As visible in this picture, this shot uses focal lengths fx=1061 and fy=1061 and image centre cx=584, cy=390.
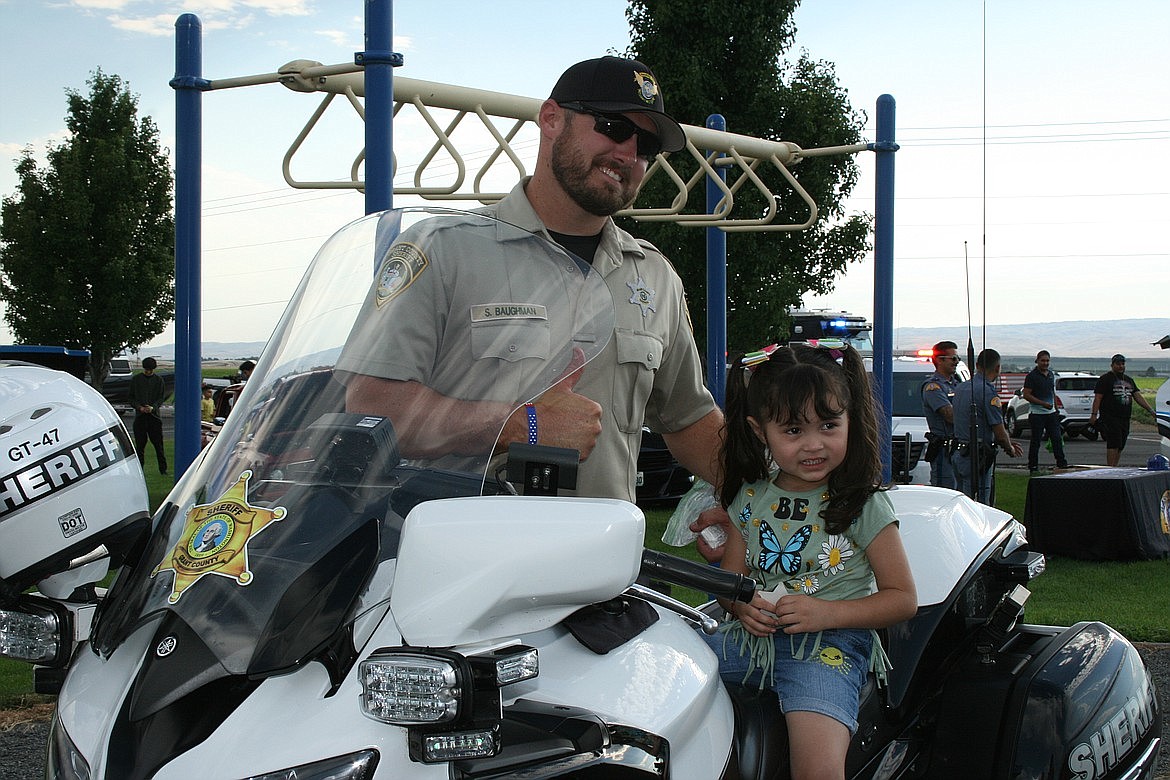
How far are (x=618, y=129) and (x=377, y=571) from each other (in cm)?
140

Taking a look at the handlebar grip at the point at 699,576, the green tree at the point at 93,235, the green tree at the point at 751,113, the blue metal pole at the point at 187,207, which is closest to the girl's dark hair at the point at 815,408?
the handlebar grip at the point at 699,576

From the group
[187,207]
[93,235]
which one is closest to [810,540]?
[187,207]

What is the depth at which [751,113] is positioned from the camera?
1677cm

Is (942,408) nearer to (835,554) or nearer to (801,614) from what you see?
(835,554)

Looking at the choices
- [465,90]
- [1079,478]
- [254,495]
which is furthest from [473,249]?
[1079,478]

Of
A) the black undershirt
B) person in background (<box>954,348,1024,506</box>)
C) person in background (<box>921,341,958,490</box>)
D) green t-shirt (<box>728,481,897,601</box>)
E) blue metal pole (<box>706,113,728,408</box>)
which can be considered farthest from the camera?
person in background (<box>921,341,958,490</box>)

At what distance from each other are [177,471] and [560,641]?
12.0 feet

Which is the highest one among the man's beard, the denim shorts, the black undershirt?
the man's beard

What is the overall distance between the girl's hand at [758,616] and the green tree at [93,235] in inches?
852

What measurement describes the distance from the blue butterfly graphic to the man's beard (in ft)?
2.85

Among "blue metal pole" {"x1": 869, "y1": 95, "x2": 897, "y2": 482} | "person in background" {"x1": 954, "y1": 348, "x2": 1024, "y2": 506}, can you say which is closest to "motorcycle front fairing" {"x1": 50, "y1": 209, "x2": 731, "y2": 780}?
"blue metal pole" {"x1": 869, "y1": 95, "x2": 897, "y2": 482}

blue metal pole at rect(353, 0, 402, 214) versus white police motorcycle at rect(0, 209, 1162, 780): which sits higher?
blue metal pole at rect(353, 0, 402, 214)

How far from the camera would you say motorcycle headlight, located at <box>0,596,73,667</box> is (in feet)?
5.22

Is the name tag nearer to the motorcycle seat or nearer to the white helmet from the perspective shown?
the white helmet
